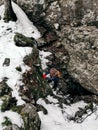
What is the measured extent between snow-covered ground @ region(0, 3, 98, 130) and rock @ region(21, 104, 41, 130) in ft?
0.93

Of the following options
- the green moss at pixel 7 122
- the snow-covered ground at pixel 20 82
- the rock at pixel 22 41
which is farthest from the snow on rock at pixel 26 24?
the green moss at pixel 7 122

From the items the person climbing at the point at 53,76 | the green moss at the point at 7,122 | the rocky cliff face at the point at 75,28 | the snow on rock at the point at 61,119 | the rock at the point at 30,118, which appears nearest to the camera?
the green moss at the point at 7,122

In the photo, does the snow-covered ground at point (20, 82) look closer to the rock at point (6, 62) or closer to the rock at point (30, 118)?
the rock at point (6, 62)

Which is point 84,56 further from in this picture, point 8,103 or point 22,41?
point 8,103

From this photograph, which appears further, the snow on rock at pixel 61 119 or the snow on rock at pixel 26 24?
the snow on rock at pixel 26 24

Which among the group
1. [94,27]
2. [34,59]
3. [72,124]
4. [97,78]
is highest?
[94,27]

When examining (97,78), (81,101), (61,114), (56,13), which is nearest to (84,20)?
(56,13)

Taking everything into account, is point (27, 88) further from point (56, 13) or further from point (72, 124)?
point (56, 13)

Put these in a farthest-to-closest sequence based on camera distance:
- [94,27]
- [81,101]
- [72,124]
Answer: [94,27]
[81,101]
[72,124]

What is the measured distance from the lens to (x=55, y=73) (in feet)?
58.3

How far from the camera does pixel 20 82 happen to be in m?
16.0

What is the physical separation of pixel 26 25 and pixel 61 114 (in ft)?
26.9

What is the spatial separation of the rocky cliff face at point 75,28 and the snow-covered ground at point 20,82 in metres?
1.23

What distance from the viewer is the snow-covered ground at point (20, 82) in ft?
47.9
